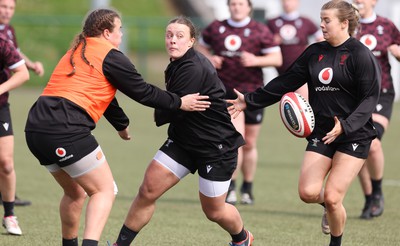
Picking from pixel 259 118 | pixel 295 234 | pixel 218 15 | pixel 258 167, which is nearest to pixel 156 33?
pixel 218 15

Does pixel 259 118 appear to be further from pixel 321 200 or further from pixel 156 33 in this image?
pixel 156 33

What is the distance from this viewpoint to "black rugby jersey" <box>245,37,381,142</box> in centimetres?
599

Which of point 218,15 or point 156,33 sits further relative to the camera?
point 218,15

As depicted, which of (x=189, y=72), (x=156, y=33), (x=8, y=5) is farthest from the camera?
(x=156, y=33)

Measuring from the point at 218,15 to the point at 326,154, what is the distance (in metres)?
22.2

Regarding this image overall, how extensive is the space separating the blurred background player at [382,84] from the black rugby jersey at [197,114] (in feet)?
8.78

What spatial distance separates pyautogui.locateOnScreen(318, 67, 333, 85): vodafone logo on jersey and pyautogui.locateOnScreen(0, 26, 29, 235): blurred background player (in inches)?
90.0

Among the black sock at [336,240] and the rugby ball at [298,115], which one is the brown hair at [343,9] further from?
the black sock at [336,240]

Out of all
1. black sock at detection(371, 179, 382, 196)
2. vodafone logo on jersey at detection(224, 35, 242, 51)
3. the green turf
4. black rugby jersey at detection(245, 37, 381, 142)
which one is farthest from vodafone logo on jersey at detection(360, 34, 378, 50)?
black rugby jersey at detection(245, 37, 381, 142)

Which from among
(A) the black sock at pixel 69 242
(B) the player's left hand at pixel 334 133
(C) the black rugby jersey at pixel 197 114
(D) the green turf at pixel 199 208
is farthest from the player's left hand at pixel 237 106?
(A) the black sock at pixel 69 242

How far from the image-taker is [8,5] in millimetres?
8227

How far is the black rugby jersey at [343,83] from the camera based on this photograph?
599cm

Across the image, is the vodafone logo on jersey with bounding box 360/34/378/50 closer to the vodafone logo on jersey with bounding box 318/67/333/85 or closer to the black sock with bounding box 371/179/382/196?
the black sock with bounding box 371/179/382/196

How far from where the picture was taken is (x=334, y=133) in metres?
5.85
